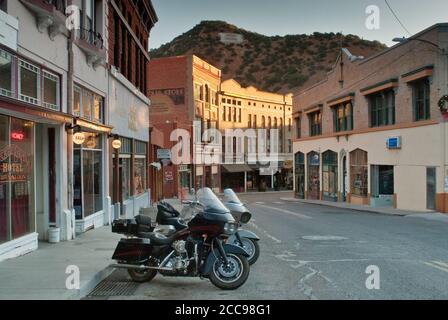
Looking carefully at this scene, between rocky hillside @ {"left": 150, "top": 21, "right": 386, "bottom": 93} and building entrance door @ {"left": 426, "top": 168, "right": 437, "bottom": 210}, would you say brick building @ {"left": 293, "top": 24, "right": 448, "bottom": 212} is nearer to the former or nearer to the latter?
building entrance door @ {"left": 426, "top": 168, "right": 437, "bottom": 210}

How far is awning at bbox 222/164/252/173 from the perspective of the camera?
2184 inches

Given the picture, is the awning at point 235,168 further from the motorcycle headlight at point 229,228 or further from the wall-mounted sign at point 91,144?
the motorcycle headlight at point 229,228

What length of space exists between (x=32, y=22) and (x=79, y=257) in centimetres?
507

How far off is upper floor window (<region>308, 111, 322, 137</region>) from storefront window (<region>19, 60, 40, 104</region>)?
107 ft

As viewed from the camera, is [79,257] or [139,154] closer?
[79,257]

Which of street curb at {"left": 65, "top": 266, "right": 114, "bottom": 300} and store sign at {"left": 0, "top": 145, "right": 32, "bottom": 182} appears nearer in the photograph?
street curb at {"left": 65, "top": 266, "right": 114, "bottom": 300}

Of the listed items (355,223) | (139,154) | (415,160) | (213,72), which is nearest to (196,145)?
(213,72)

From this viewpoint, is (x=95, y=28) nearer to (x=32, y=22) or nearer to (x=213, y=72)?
(x=32, y=22)

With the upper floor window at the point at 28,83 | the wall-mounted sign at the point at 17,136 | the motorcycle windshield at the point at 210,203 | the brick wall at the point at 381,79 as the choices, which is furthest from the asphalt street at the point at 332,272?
the brick wall at the point at 381,79

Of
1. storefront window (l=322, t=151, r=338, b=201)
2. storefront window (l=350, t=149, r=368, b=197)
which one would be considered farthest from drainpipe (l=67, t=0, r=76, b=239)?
storefront window (l=322, t=151, r=338, b=201)

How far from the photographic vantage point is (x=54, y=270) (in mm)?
8859

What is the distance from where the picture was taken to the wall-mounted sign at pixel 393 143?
27.7 m

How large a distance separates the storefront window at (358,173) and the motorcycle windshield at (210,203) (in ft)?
83.9

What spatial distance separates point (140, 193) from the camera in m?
25.9
